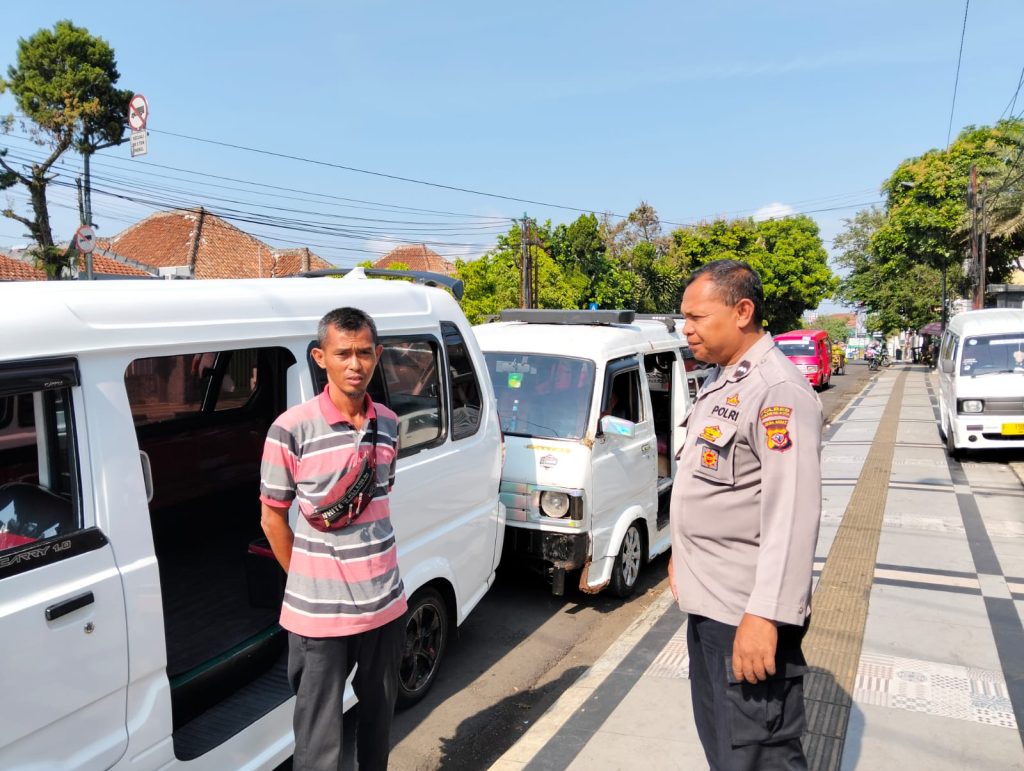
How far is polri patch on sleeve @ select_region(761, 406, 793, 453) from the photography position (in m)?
2.01

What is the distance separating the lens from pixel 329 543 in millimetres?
2414

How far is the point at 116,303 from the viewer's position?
96.7 inches

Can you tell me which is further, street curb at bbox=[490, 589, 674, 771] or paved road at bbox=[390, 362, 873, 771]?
paved road at bbox=[390, 362, 873, 771]

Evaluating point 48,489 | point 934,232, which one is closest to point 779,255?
point 934,232

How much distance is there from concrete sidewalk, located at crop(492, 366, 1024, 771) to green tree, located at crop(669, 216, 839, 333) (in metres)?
42.0

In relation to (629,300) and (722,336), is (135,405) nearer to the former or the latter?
(722,336)

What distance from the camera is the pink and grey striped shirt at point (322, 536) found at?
2385 millimetres

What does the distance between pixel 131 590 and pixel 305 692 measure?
0.64 m

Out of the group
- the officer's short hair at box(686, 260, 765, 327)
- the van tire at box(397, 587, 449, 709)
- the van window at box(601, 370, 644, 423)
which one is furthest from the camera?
the van window at box(601, 370, 644, 423)

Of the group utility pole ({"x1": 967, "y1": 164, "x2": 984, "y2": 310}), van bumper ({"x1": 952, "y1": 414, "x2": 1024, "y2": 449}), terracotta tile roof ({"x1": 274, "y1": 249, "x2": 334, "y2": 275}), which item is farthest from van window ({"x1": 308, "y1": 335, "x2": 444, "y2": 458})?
terracotta tile roof ({"x1": 274, "y1": 249, "x2": 334, "y2": 275})

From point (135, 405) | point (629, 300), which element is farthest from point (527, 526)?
point (629, 300)

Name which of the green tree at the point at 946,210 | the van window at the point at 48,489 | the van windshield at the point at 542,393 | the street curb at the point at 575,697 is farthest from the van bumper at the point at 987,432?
the green tree at the point at 946,210

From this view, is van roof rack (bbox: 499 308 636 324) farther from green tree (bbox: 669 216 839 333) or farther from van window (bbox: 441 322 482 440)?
green tree (bbox: 669 216 839 333)

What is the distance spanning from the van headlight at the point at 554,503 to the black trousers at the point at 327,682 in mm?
2454
